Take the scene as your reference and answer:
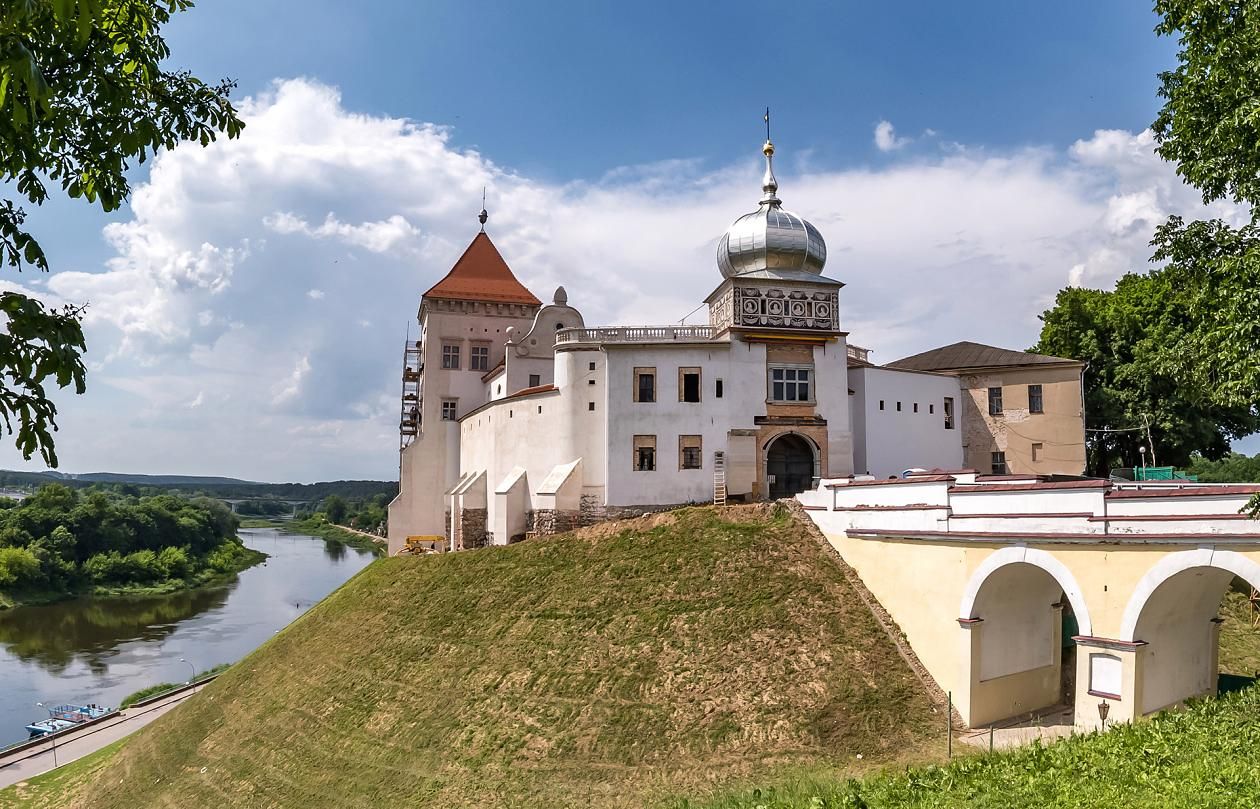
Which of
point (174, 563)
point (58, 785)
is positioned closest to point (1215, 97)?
point (58, 785)

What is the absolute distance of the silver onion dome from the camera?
32.4 meters

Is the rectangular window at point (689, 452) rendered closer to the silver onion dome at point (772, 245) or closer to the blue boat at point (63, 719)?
the silver onion dome at point (772, 245)

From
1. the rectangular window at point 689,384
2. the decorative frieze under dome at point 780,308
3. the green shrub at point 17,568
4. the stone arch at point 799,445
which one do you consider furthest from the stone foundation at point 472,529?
the green shrub at point 17,568

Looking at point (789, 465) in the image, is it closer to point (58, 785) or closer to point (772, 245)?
point (772, 245)

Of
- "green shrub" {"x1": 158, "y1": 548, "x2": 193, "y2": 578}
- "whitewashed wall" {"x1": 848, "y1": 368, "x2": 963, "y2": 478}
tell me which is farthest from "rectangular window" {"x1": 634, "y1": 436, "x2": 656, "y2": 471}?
"green shrub" {"x1": 158, "y1": 548, "x2": 193, "y2": 578}

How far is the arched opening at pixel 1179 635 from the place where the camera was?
618 inches

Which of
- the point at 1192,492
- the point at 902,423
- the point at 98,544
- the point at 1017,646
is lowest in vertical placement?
the point at 98,544

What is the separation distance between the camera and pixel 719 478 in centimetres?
3098

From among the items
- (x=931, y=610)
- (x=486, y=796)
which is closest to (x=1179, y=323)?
(x=931, y=610)

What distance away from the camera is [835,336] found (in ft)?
104

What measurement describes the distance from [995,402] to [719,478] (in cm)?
1333

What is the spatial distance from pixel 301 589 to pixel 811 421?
2800 inches

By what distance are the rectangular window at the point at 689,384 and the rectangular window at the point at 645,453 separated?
1962 mm

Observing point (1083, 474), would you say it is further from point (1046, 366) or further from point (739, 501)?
point (739, 501)
